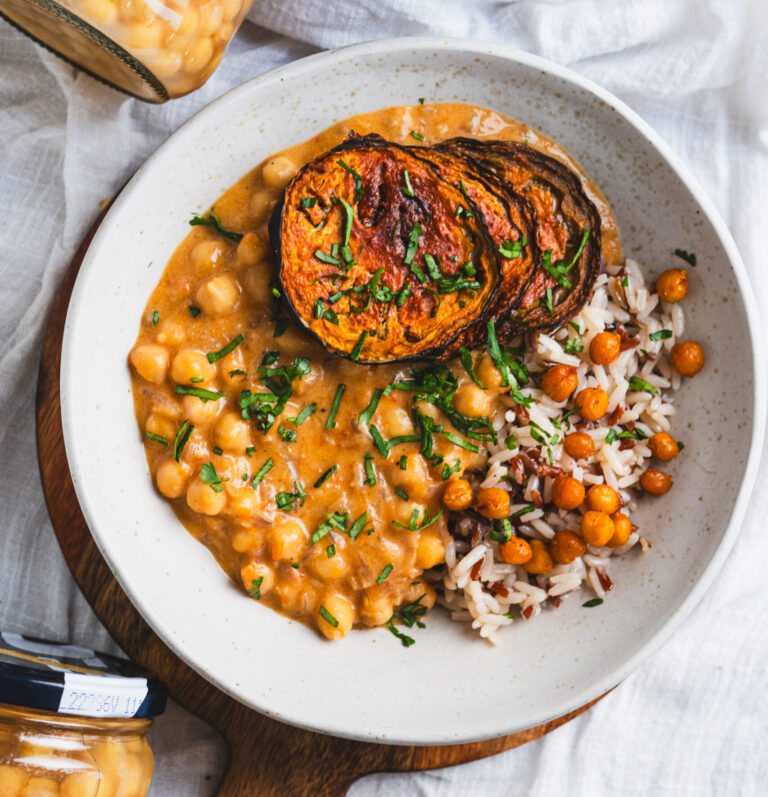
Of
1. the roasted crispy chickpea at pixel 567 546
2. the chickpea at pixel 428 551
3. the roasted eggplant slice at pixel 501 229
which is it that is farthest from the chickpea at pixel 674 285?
the chickpea at pixel 428 551

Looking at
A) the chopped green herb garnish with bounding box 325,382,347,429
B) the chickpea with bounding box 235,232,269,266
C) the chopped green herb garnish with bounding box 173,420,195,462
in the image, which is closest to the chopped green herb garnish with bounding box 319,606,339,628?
the chopped green herb garnish with bounding box 325,382,347,429

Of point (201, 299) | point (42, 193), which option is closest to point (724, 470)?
point (201, 299)

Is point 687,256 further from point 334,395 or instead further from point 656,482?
point 334,395

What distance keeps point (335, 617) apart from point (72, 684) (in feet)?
3.27

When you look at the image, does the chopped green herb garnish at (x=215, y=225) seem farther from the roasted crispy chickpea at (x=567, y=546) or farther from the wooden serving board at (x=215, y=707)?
the roasted crispy chickpea at (x=567, y=546)

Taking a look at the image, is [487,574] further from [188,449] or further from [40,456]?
[40,456]

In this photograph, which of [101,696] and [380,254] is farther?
[380,254]

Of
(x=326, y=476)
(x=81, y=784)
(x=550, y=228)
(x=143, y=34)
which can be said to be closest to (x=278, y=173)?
(x=143, y=34)

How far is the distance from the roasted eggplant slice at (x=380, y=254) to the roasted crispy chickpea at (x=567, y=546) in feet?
3.10

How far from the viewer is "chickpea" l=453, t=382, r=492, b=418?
11.2ft

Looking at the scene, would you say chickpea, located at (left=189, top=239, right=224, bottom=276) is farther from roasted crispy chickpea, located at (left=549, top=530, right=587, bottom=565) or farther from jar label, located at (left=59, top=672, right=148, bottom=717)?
roasted crispy chickpea, located at (left=549, top=530, right=587, bottom=565)

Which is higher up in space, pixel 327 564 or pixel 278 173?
pixel 278 173

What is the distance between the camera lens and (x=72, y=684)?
3.01 meters

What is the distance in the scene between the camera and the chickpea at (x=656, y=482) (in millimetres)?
3648
